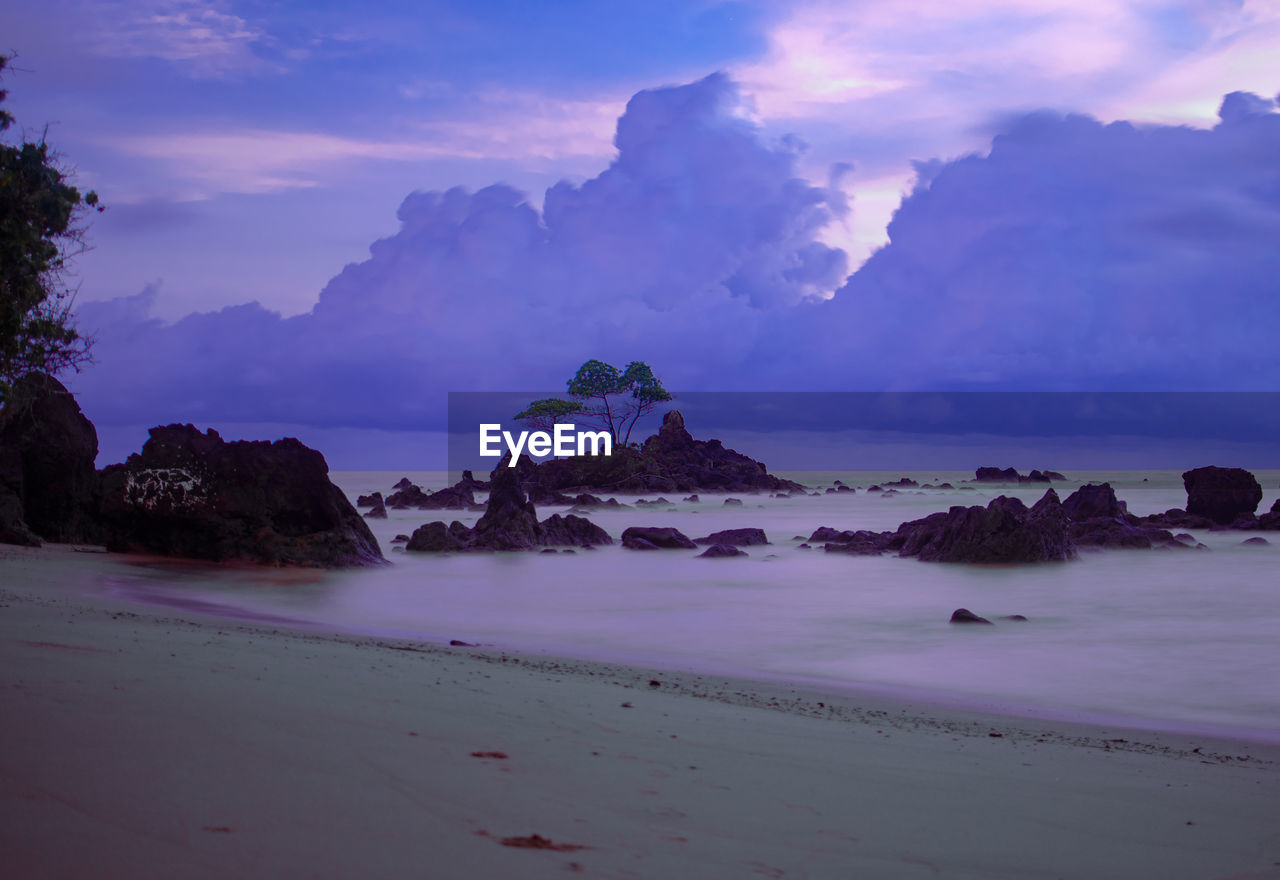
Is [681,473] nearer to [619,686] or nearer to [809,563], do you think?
[809,563]

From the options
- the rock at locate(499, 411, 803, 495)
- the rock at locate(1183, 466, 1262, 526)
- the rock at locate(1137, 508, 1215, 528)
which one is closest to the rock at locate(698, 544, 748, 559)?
the rock at locate(1137, 508, 1215, 528)

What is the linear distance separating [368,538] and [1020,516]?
13582mm

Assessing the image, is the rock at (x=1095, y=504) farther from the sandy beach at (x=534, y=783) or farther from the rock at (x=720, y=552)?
the sandy beach at (x=534, y=783)


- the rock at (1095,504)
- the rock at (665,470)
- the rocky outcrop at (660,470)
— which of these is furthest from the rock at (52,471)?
the rock at (665,470)

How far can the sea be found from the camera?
927cm

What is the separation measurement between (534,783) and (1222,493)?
33840 millimetres

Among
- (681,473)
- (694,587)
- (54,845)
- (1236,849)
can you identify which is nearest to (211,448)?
(694,587)

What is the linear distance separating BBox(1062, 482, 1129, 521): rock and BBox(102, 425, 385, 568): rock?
A: 2003 centimetres

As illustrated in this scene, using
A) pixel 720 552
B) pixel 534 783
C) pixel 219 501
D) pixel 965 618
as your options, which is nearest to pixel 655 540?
pixel 720 552

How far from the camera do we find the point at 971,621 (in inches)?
501

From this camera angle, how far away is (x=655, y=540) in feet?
78.4

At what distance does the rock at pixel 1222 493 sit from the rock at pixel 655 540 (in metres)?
18.4

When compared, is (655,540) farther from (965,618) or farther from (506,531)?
(965,618)

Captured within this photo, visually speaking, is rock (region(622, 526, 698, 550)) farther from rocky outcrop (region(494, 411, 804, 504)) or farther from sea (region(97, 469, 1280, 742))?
rocky outcrop (region(494, 411, 804, 504))
